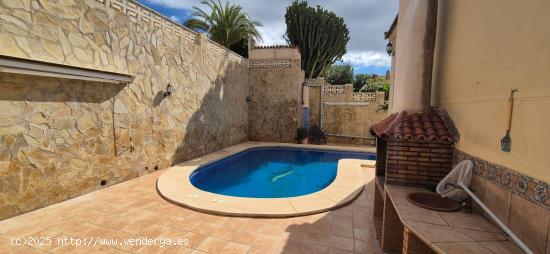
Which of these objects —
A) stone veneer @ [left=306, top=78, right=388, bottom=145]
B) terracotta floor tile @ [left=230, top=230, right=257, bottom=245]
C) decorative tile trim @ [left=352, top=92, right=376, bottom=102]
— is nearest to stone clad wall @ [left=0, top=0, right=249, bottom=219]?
terracotta floor tile @ [left=230, top=230, right=257, bottom=245]

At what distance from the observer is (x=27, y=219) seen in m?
3.87

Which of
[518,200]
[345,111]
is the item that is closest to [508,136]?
[518,200]

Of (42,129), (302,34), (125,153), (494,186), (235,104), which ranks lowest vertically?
(125,153)

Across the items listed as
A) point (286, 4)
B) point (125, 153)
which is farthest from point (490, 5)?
point (286, 4)

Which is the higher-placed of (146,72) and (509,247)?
(146,72)

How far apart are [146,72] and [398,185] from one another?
6639 millimetres

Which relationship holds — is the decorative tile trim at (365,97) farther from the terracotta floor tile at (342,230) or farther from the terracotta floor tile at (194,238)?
the terracotta floor tile at (194,238)

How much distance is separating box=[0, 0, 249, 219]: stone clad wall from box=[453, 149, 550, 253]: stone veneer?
6745 mm

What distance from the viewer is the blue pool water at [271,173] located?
22.4 feet

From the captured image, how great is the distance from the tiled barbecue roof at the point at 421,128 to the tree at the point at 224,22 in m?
12.9

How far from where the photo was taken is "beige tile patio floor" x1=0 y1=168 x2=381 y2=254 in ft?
10.6

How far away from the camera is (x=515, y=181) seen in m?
1.95

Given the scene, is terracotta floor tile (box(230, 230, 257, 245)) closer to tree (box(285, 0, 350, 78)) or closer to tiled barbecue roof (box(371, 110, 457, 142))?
tiled barbecue roof (box(371, 110, 457, 142))

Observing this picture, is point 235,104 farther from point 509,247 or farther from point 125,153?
point 509,247
